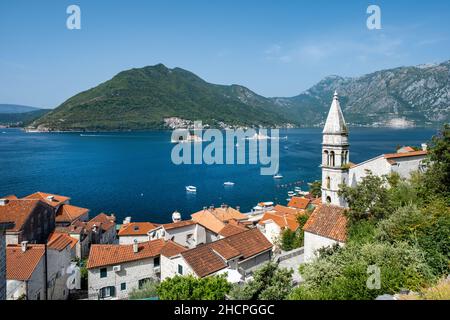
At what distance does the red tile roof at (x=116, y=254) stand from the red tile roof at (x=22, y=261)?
281 centimetres

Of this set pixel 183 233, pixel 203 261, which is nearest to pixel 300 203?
pixel 183 233

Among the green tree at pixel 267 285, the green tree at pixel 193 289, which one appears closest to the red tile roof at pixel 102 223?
the green tree at pixel 193 289

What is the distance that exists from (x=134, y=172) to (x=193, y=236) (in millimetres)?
63193

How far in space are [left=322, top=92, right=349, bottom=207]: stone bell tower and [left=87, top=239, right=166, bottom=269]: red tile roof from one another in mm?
11157

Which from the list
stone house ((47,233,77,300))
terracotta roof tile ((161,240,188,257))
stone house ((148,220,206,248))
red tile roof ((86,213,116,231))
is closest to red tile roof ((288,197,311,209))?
stone house ((148,220,206,248))

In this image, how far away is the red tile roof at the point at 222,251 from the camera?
17.1m

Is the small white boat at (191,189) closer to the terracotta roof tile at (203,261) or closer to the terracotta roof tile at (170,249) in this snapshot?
the terracotta roof tile at (170,249)

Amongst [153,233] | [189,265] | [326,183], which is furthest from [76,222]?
[326,183]

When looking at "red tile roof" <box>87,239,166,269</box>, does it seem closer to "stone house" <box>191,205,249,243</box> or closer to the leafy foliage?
"stone house" <box>191,205,249,243</box>

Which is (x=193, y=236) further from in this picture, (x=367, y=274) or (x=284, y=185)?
(x=284, y=185)

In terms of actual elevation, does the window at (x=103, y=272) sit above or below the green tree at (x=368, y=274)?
below

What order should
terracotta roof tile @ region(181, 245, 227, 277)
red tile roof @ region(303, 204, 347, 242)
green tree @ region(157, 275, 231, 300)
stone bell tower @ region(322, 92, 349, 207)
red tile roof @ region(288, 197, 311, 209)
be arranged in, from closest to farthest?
green tree @ region(157, 275, 231, 300) < red tile roof @ region(303, 204, 347, 242) < terracotta roof tile @ region(181, 245, 227, 277) < stone bell tower @ region(322, 92, 349, 207) < red tile roof @ region(288, 197, 311, 209)

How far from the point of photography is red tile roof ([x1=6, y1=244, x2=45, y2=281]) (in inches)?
672
